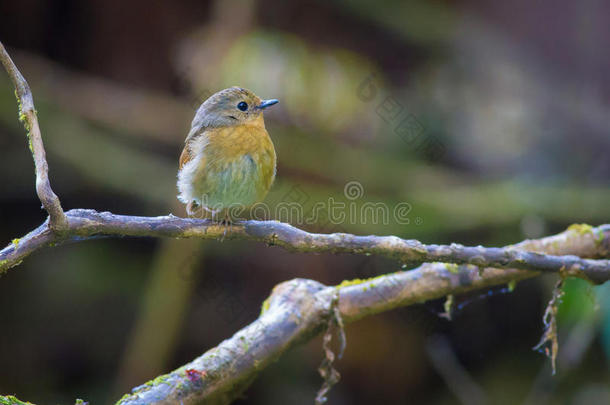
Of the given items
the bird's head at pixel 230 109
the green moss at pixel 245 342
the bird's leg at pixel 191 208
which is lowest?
the green moss at pixel 245 342

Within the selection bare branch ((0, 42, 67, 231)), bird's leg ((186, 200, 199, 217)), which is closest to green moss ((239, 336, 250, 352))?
bird's leg ((186, 200, 199, 217))

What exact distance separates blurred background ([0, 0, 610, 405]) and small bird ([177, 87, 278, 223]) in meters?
2.12

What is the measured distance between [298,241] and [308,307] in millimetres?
719

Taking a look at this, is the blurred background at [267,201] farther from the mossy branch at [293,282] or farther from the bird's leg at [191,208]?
the mossy branch at [293,282]

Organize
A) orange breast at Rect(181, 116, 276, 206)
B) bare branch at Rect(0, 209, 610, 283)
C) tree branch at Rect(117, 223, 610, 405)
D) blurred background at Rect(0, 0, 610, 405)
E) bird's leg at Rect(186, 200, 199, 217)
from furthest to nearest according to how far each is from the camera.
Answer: blurred background at Rect(0, 0, 610, 405)
bird's leg at Rect(186, 200, 199, 217)
orange breast at Rect(181, 116, 276, 206)
tree branch at Rect(117, 223, 610, 405)
bare branch at Rect(0, 209, 610, 283)

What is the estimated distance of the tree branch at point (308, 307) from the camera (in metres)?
2.41

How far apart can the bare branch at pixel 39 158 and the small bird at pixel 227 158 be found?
88 cm

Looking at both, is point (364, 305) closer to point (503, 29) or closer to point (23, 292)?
point (23, 292)

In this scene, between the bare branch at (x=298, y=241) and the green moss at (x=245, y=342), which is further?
the green moss at (x=245, y=342)

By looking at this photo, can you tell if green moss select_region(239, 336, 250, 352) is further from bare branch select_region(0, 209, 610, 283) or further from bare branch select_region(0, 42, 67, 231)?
bare branch select_region(0, 42, 67, 231)

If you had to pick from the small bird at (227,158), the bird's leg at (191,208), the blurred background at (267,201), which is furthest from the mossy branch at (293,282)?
the blurred background at (267,201)

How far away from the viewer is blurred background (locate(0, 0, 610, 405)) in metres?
5.16

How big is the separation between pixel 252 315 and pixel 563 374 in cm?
258

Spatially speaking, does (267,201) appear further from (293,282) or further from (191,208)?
(293,282)
